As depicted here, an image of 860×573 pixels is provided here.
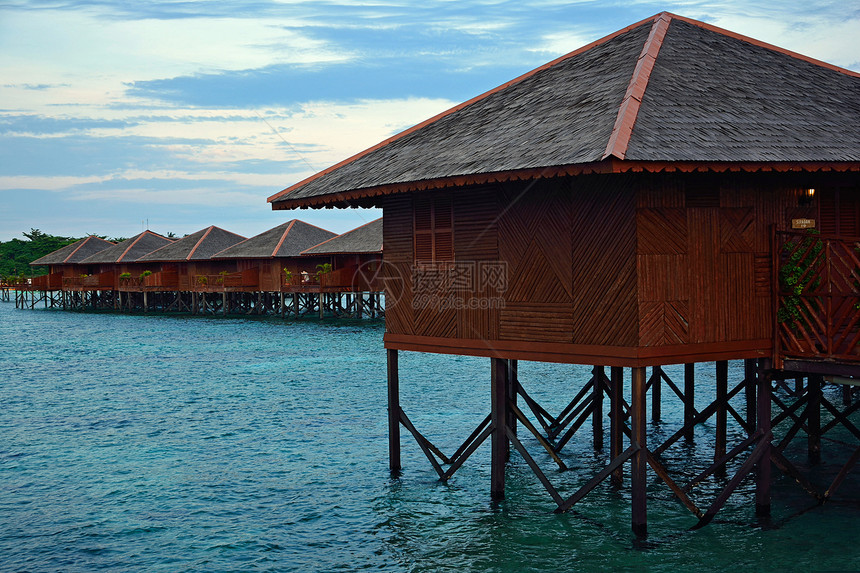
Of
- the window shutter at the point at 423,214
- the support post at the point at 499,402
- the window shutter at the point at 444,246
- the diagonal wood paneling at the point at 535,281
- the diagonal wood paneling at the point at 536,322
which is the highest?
the window shutter at the point at 423,214

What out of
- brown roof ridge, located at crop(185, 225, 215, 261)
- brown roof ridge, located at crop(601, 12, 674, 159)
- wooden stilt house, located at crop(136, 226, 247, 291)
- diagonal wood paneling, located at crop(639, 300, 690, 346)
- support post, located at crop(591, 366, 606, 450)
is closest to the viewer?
brown roof ridge, located at crop(601, 12, 674, 159)

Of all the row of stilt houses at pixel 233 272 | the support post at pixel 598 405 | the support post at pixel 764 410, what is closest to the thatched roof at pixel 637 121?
the support post at pixel 764 410

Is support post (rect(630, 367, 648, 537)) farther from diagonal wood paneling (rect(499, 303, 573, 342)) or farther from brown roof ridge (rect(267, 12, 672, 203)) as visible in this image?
brown roof ridge (rect(267, 12, 672, 203))

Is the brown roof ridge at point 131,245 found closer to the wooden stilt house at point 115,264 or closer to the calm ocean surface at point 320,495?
the wooden stilt house at point 115,264

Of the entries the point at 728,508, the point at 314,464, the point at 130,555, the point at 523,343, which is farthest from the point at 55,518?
the point at 728,508

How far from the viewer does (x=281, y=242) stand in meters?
55.7

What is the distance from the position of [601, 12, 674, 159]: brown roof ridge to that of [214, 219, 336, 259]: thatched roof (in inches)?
1634

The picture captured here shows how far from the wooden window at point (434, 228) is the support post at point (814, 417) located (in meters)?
6.60

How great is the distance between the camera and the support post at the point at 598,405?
644 inches

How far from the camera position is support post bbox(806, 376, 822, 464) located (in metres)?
14.0

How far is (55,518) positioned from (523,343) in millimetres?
8611

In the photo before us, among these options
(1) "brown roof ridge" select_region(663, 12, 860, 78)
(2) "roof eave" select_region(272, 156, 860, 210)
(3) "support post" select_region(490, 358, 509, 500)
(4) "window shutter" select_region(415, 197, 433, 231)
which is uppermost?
(1) "brown roof ridge" select_region(663, 12, 860, 78)

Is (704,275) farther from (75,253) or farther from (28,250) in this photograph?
(28,250)

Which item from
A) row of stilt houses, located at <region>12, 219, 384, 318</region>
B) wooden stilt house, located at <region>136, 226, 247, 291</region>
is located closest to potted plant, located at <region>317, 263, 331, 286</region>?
row of stilt houses, located at <region>12, 219, 384, 318</region>
